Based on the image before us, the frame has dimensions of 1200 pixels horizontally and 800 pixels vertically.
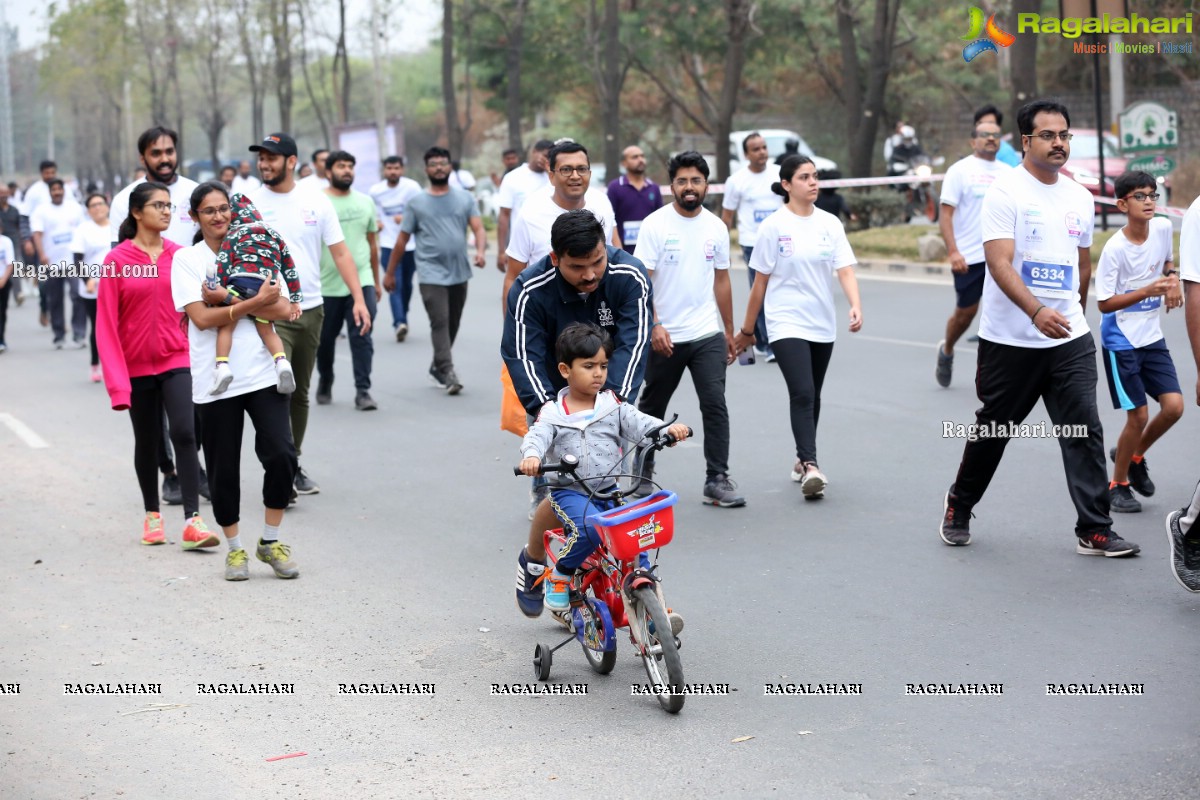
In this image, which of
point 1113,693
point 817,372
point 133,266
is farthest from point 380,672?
point 817,372

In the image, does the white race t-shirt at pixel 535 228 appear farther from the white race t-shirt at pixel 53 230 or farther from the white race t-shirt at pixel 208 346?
the white race t-shirt at pixel 53 230

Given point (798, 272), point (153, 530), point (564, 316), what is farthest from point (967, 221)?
point (153, 530)

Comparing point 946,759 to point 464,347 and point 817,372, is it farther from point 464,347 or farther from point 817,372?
point 464,347

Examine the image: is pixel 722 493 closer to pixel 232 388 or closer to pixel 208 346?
pixel 232 388

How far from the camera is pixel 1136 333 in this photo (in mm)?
7848

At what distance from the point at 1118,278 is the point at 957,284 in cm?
412

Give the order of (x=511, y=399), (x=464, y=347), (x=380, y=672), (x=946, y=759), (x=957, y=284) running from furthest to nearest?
(x=464, y=347)
(x=957, y=284)
(x=511, y=399)
(x=380, y=672)
(x=946, y=759)

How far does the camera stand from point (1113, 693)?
17.2ft

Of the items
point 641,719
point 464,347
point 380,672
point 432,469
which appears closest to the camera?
point 641,719

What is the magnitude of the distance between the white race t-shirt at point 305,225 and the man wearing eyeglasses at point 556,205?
114 centimetres

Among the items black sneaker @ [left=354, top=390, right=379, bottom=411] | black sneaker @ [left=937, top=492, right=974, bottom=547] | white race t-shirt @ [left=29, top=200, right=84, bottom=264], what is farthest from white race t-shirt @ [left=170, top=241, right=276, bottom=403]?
white race t-shirt @ [left=29, top=200, right=84, bottom=264]

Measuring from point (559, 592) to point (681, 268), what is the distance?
322 cm

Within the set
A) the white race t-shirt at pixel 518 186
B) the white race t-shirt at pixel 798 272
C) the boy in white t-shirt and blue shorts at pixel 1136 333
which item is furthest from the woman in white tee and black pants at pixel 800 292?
the white race t-shirt at pixel 518 186

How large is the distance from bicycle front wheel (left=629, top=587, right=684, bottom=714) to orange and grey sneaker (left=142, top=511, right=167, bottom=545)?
12.1ft
